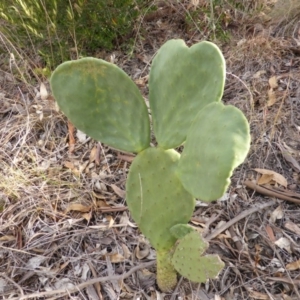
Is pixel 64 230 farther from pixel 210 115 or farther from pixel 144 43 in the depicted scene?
pixel 144 43

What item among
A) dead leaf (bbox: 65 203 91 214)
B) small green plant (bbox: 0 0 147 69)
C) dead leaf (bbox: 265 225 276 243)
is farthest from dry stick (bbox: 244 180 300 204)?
small green plant (bbox: 0 0 147 69)

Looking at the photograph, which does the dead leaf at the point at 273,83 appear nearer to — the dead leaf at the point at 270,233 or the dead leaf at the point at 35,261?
the dead leaf at the point at 270,233

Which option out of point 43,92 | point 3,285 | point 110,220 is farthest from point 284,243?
point 43,92

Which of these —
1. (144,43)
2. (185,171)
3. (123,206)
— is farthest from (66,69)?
(144,43)

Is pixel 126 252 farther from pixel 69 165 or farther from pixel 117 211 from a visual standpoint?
pixel 69 165

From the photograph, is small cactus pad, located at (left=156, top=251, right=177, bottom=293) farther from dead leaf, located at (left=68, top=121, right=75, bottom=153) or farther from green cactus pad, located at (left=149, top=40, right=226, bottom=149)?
dead leaf, located at (left=68, top=121, right=75, bottom=153)
